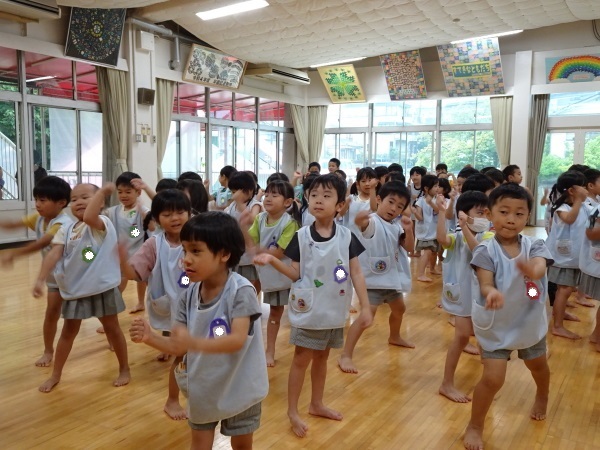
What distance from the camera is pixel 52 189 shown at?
2904 millimetres

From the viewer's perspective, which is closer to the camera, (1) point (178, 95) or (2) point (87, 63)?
(2) point (87, 63)

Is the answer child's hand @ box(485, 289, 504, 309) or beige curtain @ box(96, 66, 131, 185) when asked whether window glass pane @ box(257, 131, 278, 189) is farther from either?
child's hand @ box(485, 289, 504, 309)

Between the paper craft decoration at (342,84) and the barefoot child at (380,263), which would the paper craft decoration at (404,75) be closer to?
the paper craft decoration at (342,84)

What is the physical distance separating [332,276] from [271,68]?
904 centimetres

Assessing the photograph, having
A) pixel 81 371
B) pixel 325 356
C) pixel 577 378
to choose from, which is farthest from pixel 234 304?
pixel 577 378

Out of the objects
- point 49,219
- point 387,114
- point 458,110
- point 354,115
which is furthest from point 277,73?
point 49,219

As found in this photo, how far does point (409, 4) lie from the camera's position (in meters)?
7.89

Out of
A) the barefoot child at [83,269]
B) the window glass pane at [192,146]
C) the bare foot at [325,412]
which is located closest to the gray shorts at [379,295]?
the bare foot at [325,412]

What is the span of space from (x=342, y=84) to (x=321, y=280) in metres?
10.8

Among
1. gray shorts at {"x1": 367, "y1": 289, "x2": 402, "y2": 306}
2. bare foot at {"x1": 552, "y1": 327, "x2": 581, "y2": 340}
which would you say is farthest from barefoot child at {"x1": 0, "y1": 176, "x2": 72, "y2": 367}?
bare foot at {"x1": 552, "y1": 327, "x2": 581, "y2": 340}

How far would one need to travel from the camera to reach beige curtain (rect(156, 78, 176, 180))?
Result: 917 cm

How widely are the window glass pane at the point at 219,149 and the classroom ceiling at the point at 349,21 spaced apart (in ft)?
5.65

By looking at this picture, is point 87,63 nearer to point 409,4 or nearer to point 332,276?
point 409,4

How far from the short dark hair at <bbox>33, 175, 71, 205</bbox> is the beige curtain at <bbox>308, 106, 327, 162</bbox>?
10.7 m
